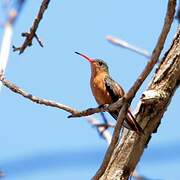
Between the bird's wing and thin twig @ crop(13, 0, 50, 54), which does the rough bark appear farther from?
thin twig @ crop(13, 0, 50, 54)

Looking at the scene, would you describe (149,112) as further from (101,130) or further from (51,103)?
(51,103)

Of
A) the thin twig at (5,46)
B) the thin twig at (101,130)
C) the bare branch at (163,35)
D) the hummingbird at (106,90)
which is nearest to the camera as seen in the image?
the bare branch at (163,35)

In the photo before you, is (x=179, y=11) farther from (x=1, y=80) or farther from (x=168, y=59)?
(x=1, y=80)

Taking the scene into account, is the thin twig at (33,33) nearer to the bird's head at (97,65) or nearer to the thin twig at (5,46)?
the thin twig at (5,46)

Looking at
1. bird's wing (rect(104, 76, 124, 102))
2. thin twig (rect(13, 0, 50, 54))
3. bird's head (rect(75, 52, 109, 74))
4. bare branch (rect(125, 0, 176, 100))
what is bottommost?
bare branch (rect(125, 0, 176, 100))

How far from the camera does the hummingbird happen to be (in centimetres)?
357

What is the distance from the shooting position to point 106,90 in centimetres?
414

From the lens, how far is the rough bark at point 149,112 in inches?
143

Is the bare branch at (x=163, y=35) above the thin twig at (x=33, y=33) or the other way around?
the other way around

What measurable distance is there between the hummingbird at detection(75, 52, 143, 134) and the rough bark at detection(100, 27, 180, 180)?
10 centimetres

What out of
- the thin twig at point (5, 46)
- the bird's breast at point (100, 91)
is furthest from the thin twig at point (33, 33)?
the bird's breast at point (100, 91)

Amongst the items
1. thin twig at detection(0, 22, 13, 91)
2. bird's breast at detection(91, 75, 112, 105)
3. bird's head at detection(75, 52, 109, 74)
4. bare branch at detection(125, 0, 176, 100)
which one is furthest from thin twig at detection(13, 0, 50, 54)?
bare branch at detection(125, 0, 176, 100)

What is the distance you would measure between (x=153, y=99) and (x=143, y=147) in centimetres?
35

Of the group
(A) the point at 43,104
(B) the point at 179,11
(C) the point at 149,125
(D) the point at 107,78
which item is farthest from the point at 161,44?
(D) the point at 107,78
